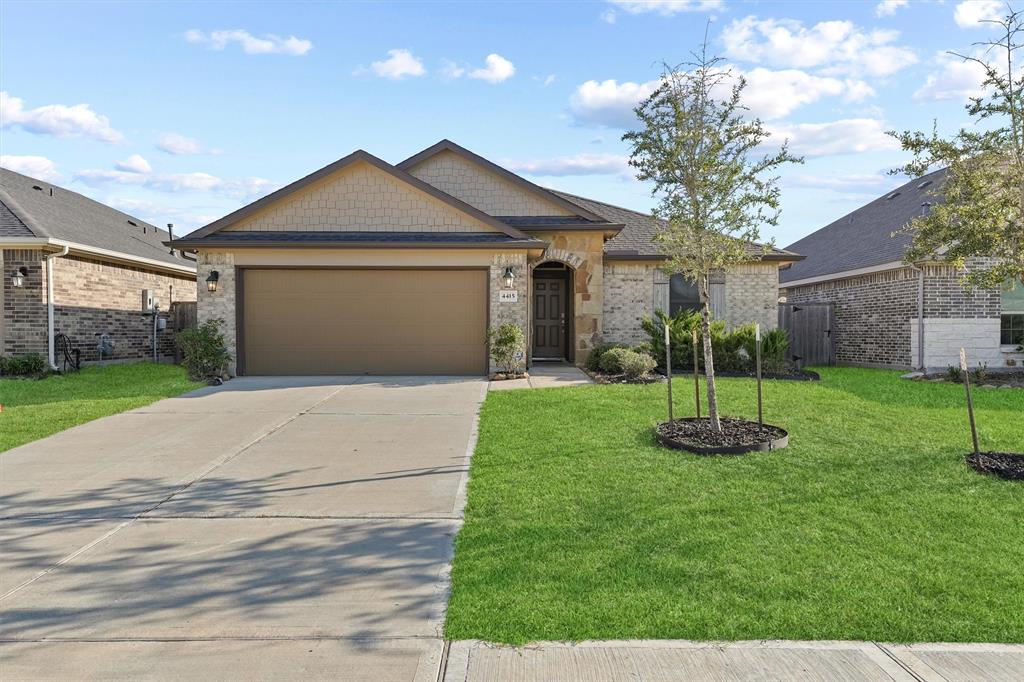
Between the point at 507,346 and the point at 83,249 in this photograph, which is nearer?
the point at 507,346

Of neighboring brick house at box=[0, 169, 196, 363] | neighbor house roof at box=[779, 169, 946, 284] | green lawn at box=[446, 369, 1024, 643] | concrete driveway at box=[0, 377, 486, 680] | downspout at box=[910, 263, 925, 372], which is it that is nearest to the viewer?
concrete driveway at box=[0, 377, 486, 680]

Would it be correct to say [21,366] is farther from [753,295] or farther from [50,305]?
[753,295]

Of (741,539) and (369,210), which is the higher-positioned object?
(369,210)

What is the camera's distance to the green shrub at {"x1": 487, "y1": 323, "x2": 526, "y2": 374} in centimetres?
1342

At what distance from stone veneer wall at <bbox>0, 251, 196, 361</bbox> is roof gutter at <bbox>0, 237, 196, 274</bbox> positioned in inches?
9.2

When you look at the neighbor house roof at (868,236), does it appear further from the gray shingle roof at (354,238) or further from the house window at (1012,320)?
the gray shingle roof at (354,238)

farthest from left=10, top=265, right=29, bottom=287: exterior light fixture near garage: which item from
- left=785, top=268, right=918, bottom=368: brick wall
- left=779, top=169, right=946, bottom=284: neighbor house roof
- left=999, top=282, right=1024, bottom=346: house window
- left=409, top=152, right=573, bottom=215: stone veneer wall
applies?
left=999, top=282, right=1024, bottom=346: house window

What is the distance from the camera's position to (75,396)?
11.6 m

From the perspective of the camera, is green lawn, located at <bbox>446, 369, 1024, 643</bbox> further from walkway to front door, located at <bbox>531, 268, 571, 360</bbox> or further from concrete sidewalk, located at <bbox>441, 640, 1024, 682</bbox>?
walkway to front door, located at <bbox>531, 268, 571, 360</bbox>

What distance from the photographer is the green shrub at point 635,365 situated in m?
12.7

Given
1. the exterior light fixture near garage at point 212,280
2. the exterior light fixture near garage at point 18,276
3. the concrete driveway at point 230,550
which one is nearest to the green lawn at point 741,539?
the concrete driveway at point 230,550

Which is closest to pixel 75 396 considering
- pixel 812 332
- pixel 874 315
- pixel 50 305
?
pixel 50 305

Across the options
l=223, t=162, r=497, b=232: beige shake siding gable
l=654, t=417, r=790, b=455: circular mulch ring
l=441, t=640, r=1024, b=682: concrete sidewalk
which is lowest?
l=441, t=640, r=1024, b=682: concrete sidewalk

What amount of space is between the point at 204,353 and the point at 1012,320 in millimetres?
18841
